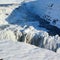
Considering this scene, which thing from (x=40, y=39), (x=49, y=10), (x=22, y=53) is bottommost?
(x=49, y=10)

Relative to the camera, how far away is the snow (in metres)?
3.66

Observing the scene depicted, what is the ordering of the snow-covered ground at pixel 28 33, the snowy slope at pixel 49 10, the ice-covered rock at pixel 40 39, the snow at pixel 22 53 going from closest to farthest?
the snow at pixel 22 53, the snow-covered ground at pixel 28 33, the ice-covered rock at pixel 40 39, the snowy slope at pixel 49 10

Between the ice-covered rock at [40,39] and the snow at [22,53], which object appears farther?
the ice-covered rock at [40,39]

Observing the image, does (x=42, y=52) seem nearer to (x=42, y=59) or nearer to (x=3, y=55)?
(x=42, y=59)

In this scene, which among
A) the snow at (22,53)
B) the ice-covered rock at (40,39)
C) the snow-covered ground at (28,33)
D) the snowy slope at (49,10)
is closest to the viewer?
the snow at (22,53)

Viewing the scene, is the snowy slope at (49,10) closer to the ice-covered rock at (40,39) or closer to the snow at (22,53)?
the ice-covered rock at (40,39)

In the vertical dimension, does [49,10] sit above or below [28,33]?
below

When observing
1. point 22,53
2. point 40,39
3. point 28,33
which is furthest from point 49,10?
point 22,53

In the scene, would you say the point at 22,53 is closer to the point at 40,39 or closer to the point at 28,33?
the point at 40,39

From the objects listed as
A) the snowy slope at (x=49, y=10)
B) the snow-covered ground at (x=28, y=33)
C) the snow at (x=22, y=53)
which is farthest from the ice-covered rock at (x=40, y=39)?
the snowy slope at (x=49, y=10)

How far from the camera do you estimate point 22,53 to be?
383 cm

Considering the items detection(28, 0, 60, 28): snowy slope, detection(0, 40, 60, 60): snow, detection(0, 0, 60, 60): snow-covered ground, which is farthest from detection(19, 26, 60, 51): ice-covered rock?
detection(28, 0, 60, 28): snowy slope

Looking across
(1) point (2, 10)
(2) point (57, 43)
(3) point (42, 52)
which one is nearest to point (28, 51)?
(3) point (42, 52)

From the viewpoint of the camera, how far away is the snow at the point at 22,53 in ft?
12.0
